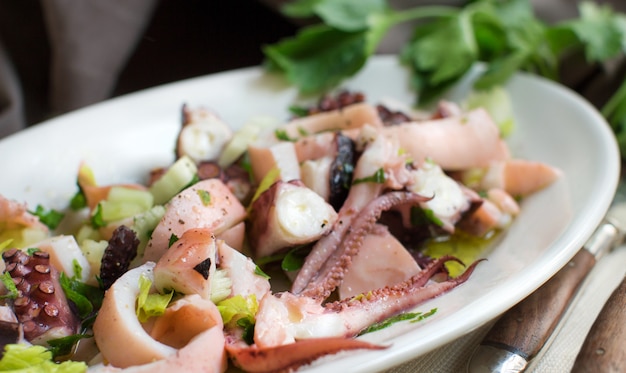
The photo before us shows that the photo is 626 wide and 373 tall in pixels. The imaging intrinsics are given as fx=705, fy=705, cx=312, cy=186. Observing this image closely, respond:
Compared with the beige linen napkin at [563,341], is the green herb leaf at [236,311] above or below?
above

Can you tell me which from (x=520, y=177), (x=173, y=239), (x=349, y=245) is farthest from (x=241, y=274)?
(x=520, y=177)

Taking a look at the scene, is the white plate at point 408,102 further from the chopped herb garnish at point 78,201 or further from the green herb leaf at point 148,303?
the green herb leaf at point 148,303

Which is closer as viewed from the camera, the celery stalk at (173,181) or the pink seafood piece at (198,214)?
the pink seafood piece at (198,214)

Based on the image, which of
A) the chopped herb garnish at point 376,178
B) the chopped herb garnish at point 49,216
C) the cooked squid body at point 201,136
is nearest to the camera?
the chopped herb garnish at point 376,178

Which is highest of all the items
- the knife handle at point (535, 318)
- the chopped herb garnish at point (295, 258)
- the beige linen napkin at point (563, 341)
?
the chopped herb garnish at point (295, 258)

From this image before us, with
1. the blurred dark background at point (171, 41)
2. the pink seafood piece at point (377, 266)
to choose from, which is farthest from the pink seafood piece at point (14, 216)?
the blurred dark background at point (171, 41)

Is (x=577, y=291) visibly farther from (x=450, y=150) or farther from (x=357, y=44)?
(x=357, y=44)

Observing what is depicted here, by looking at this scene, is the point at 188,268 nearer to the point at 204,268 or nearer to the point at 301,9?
the point at 204,268
